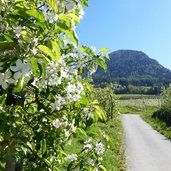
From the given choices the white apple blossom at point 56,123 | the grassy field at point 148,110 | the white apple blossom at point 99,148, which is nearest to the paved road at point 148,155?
the grassy field at point 148,110

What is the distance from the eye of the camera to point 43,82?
104 inches

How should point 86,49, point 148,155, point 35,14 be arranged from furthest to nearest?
1. point 148,155
2. point 86,49
3. point 35,14

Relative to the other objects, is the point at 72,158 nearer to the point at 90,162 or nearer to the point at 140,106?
the point at 90,162

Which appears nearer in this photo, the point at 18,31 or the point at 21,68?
the point at 21,68

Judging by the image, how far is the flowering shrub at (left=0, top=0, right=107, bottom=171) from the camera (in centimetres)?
191

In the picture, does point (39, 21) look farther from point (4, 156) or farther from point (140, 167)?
point (140, 167)

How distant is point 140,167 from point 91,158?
1230 centimetres

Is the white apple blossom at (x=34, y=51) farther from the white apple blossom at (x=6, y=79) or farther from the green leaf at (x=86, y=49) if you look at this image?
the green leaf at (x=86, y=49)

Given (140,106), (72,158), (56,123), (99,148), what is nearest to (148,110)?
(140,106)

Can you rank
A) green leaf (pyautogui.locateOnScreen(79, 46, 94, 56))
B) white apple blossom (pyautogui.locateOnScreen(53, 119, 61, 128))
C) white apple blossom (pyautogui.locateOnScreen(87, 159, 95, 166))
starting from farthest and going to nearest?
white apple blossom (pyautogui.locateOnScreen(87, 159, 95, 166)) → green leaf (pyautogui.locateOnScreen(79, 46, 94, 56)) → white apple blossom (pyautogui.locateOnScreen(53, 119, 61, 128))

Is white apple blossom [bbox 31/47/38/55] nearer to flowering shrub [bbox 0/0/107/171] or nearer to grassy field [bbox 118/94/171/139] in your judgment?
flowering shrub [bbox 0/0/107/171]

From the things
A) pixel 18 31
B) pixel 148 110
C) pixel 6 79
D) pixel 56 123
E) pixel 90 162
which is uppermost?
pixel 148 110

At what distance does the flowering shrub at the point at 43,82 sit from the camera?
191 centimetres

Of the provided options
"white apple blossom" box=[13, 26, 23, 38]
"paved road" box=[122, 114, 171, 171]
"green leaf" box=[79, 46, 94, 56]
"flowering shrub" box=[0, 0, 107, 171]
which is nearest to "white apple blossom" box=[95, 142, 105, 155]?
"flowering shrub" box=[0, 0, 107, 171]
